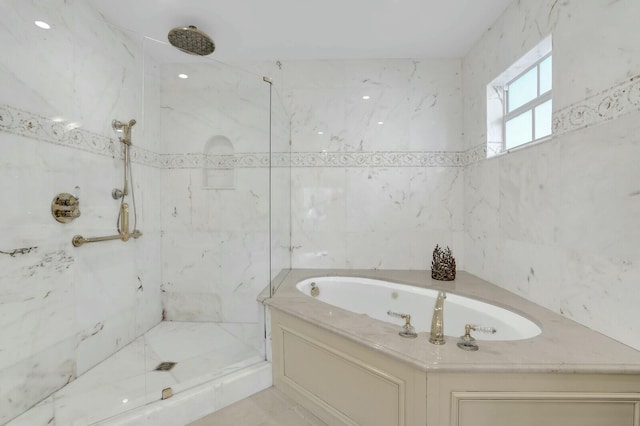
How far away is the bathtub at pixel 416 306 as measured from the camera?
1.49 metres

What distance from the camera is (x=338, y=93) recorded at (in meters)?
2.36

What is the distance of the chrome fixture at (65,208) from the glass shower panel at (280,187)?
1201 mm

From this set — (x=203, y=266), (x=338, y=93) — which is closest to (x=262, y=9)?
(x=338, y=93)

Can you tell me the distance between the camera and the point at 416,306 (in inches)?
76.0

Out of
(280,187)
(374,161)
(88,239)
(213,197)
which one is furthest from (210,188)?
(374,161)

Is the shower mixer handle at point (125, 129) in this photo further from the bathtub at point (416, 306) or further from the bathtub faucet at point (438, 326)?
the bathtub faucet at point (438, 326)

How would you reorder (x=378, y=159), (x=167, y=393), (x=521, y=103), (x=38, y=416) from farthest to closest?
(x=378, y=159)
(x=521, y=103)
(x=167, y=393)
(x=38, y=416)

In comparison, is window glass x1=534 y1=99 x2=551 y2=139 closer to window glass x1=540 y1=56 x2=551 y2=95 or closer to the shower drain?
window glass x1=540 y1=56 x2=551 y2=95

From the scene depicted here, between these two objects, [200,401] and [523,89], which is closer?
[200,401]

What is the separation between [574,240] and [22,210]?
107 inches

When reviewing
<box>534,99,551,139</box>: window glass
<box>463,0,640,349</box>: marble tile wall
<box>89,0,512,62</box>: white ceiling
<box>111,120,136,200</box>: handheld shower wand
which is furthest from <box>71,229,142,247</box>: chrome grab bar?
<box>534,99,551,139</box>: window glass

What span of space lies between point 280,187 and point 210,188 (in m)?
0.58

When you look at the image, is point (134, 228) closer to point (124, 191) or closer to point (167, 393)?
point (124, 191)

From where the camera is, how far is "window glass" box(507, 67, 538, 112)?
1.73 metres
